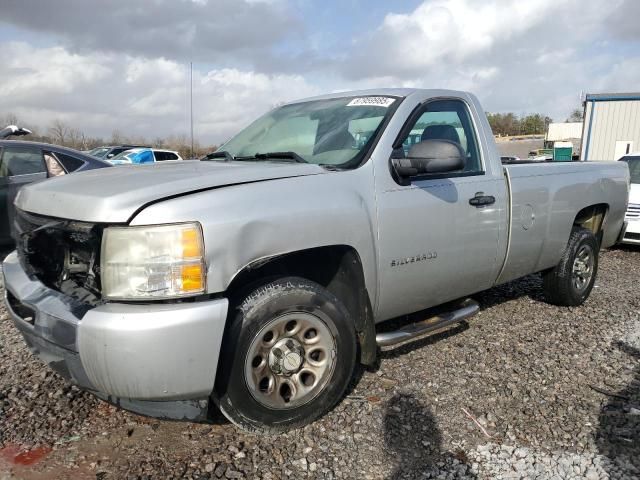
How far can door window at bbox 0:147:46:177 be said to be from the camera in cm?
627

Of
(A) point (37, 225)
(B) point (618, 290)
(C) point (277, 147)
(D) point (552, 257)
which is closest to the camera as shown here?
(A) point (37, 225)

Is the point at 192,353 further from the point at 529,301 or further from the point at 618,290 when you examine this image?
the point at 618,290

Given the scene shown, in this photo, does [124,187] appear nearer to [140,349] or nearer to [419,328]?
[140,349]

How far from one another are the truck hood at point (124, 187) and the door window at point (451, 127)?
42.7 inches

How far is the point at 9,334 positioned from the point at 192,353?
2661mm

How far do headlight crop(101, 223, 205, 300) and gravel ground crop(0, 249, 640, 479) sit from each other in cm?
88

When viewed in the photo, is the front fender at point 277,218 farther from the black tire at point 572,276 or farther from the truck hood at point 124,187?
the black tire at point 572,276

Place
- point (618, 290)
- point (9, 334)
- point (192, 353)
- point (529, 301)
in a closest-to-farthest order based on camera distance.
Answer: point (192, 353) < point (9, 334) < point (529, 301) < point (618, 290)

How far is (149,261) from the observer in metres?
2.18

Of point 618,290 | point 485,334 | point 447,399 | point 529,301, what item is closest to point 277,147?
point 447,399

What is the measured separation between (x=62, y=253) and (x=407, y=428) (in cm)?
202

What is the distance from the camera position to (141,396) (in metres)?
2.24

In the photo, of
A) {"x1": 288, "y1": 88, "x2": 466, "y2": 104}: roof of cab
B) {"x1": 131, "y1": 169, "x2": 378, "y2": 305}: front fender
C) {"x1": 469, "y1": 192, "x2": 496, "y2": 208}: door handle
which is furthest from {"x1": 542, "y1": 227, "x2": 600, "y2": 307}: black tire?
{"x1": 131, "y1": 169, "x2": 378, "y2": 305}: front fender

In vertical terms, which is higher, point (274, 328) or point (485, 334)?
point (274, 328)
